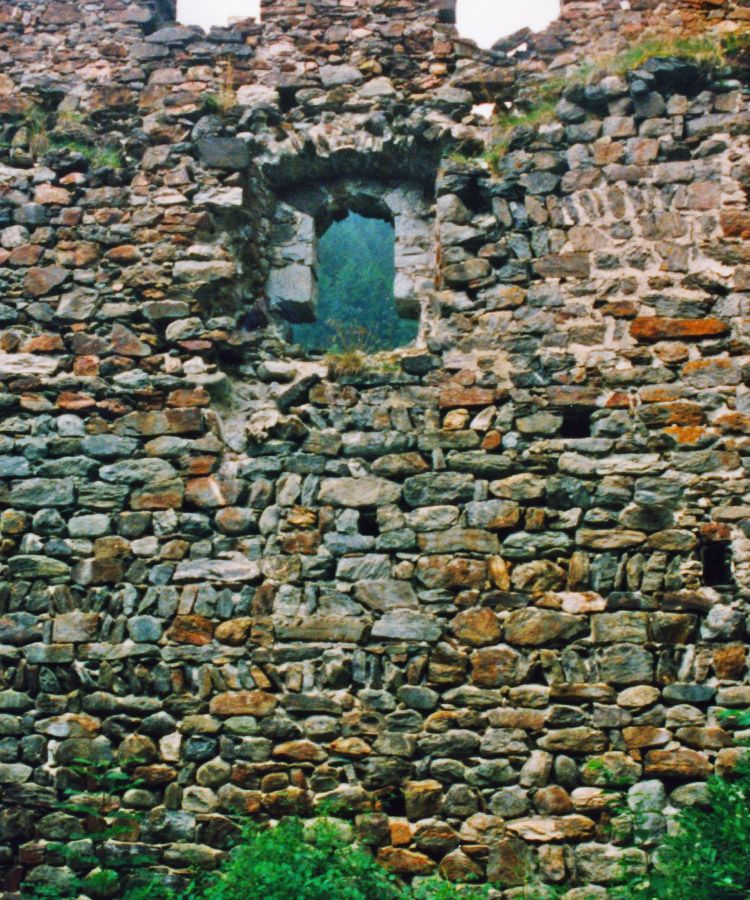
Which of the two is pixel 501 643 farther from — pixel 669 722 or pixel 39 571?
pixel 39 571

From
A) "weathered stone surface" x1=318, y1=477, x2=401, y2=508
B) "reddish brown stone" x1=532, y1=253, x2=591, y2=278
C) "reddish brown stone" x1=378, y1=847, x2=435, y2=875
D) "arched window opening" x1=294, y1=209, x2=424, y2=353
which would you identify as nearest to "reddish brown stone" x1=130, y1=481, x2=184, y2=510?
"weathered stone surface" x1=318, y1=477, x2=401, y2=508

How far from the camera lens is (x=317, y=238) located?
4.86 meters

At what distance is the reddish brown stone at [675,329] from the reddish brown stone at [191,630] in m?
Result: 2.57

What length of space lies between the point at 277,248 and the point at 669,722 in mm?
3314

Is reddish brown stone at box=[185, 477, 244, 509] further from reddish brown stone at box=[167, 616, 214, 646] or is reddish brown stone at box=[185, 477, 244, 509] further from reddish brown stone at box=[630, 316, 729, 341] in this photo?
reddish brown stone at box=[630, 316, 729, 341]

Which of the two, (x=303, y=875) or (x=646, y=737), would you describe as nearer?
(x=303, y=875)

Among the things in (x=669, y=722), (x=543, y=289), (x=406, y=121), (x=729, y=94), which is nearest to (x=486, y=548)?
(x=669, y=722)

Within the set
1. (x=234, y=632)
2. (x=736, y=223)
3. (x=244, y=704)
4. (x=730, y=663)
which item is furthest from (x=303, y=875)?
(x=736, y=223)

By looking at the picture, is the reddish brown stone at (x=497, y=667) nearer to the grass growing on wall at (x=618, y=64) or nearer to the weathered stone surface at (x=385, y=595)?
the weathered stone surface at (x=385, y=595)

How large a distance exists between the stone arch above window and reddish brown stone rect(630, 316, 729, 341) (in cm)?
118

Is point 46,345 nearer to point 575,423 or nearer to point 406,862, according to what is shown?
point 575,423

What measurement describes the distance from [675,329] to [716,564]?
118 cm

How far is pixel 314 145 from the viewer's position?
179 inches

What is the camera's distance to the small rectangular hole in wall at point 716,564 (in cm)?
361
